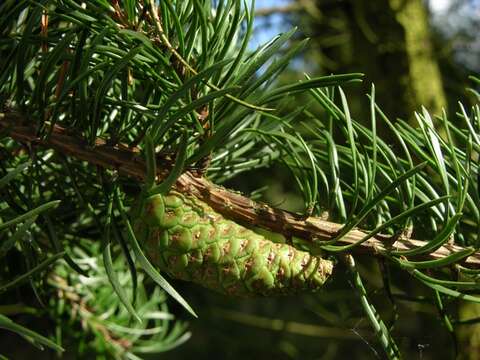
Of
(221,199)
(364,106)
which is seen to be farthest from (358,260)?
(221,199)

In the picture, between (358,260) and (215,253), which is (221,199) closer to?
(215,253)

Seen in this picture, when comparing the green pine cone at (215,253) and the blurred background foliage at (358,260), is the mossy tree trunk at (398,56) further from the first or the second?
the green pine cone at (215,253)

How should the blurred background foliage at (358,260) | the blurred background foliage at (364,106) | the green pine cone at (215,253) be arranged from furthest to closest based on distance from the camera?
the blurred background foliage at (364,106) → the blurred background foliage at (358,260) → the green pine cone at (215,253)

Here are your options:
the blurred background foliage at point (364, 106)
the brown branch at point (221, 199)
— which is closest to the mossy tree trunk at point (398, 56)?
the blurred background foliage at point (364, 106)

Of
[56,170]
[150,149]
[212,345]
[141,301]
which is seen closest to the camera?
[150,149]

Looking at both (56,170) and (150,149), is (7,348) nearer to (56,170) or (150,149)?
(56,170)

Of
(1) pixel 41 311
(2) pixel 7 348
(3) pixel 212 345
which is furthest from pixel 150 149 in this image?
(3) pixel 212 345

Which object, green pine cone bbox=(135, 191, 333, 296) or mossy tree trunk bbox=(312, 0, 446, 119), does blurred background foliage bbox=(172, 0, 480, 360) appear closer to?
mossy tree trunk bbox=(312, 0, 446, 119)
